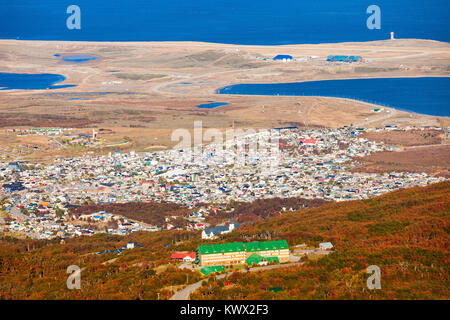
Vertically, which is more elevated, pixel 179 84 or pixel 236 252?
pixel 179 84

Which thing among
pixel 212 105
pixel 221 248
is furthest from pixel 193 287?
pixel 212 105

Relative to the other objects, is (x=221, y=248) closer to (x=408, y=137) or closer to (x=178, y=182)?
(x=178, y=182)

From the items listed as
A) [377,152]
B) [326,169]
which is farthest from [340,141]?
[326,169]

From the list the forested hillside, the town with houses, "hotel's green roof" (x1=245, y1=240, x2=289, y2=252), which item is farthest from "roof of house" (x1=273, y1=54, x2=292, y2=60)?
"hotel's green roof" (x1=245, y1=240, x2=289, y2=252)

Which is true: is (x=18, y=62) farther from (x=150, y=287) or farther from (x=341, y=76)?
(x=150, y=287)

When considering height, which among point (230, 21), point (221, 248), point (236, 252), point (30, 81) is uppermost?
point (230, 21)

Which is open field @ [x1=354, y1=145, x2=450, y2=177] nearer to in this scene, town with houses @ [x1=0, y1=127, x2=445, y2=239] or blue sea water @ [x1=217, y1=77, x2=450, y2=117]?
town with houses @ [x1=0, y1=127, x2=445, y2=239]

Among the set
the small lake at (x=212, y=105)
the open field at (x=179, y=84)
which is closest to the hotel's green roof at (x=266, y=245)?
the open field at (x=179, y=84)
